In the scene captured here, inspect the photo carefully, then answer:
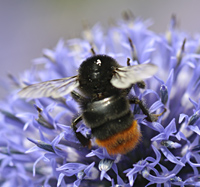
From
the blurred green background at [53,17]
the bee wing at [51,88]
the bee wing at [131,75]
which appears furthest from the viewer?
the blurred green background at [53,17]

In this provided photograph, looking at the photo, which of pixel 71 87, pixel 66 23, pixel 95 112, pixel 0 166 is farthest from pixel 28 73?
pixel 66 23

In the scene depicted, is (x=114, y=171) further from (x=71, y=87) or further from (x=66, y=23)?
(x=66, y=23)

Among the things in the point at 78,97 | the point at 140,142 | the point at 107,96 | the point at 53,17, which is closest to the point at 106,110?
the point at 107,96

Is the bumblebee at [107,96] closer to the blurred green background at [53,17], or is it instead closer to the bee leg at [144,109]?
the bee leg at [144,109]

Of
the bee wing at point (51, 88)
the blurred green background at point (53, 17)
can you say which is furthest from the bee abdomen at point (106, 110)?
the blurred green background at point (53, 17)

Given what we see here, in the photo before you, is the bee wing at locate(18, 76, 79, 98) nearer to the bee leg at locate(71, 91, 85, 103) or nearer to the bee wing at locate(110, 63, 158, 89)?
the bee leg at locate(71, 91, 85, 103)

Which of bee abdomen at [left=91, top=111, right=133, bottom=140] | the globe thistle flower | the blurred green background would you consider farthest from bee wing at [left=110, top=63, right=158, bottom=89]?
the blurred green background
